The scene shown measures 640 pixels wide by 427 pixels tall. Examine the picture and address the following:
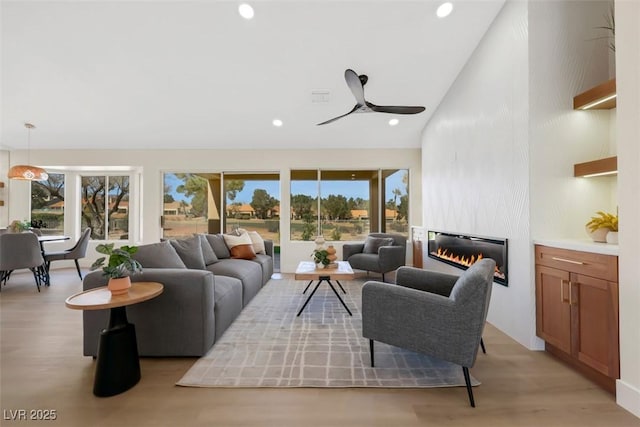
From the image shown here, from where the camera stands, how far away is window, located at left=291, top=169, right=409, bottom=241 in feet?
19.0

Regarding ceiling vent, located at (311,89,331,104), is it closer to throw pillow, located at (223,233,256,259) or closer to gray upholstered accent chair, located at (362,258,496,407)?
throw pillow, located at (223,233,256,259)

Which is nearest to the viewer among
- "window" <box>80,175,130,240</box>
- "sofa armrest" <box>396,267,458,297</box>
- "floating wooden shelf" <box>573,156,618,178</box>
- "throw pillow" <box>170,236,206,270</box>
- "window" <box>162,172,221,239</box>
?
"floating wooden shelf" <box>573,156,618,178</box>

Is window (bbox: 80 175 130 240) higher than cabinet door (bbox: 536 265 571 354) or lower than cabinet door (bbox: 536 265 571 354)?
higher

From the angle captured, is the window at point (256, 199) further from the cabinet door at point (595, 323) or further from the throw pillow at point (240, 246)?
the cabinet door at point (595, 323)

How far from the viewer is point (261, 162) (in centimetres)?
568

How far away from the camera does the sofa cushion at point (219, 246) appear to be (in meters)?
4.29

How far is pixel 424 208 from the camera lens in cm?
535

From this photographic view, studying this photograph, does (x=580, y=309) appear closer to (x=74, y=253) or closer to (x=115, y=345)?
(x=115, y=345)

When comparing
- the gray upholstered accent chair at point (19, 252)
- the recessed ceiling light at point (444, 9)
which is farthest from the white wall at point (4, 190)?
the recessed ceiling light at point (444, 9)

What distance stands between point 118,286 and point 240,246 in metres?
2.51

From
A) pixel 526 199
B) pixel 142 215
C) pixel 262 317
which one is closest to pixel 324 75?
pixel 526 199

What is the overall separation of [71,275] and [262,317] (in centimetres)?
456

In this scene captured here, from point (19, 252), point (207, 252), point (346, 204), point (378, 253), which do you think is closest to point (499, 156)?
point (378, 253)

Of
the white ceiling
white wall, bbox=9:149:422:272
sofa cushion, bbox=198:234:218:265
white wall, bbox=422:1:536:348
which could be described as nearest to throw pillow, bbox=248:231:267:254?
white wall, bbox=9:149:422:272
